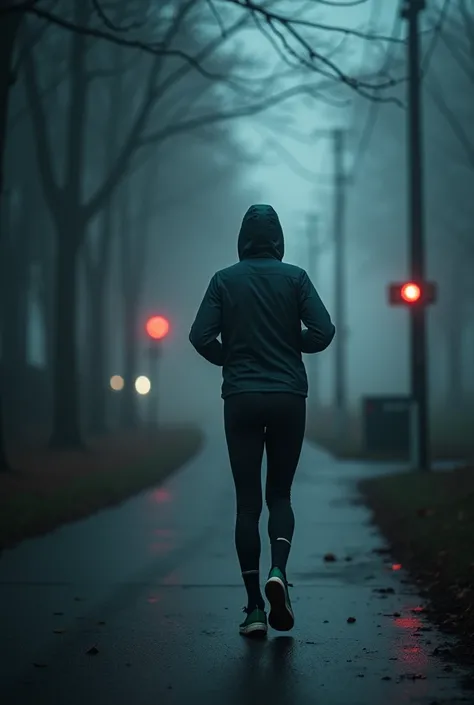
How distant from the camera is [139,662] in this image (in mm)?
5641

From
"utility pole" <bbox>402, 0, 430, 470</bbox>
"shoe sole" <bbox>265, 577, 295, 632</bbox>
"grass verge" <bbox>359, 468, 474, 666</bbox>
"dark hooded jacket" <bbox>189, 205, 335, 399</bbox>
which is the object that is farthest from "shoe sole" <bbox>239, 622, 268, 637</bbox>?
"utility pole" <bbox>402, 0, 430, 470</bbox>

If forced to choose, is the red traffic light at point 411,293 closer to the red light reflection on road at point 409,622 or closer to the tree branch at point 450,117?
the tree branch at point 450,117

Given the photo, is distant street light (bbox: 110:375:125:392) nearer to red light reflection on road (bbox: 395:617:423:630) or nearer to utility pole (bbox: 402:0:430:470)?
utility pole (bbox: 402:0:430:470)

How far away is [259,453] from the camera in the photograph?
20.2ft

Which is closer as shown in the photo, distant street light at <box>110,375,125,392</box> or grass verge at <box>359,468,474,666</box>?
grass verge at <box>359,468,474,666</box>

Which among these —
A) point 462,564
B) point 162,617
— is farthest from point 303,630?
point 462,564

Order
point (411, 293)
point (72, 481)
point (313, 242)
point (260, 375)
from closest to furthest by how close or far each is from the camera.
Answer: point (260, 375)
point (72, 481)
point (411, 293)
point (313, 242)

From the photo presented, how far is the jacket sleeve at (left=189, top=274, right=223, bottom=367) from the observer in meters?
6.17

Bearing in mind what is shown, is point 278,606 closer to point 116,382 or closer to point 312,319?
point 312,319

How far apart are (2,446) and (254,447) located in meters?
10.1

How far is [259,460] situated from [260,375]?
0.42 m

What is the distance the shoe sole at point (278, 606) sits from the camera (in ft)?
19.4

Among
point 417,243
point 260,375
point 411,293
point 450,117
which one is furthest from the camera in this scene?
point 450,117

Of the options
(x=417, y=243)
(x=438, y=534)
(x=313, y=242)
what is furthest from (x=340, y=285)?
(x=438, y=534)
